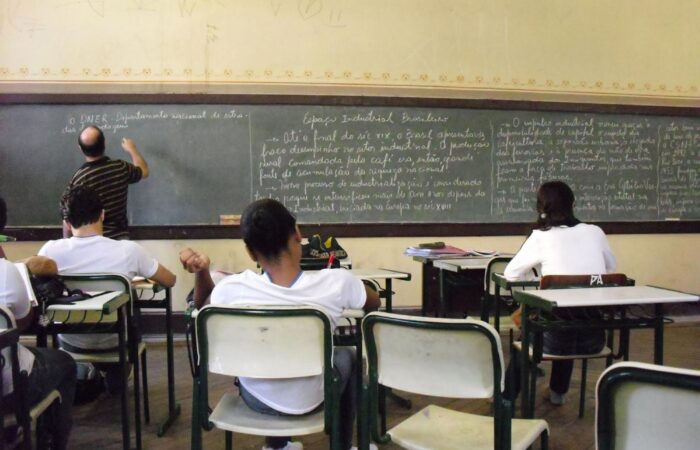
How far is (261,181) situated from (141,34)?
1437mm

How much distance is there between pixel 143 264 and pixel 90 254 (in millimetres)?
221

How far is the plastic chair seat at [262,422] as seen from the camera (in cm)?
158

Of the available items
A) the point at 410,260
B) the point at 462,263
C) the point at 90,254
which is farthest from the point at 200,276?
Result: the point at 410,260

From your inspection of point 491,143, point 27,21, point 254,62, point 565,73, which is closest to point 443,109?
point 491,143

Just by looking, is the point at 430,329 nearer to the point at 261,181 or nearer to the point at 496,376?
the point at 496,376

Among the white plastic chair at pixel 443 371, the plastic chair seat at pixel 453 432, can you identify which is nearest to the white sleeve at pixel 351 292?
the white plastic chair at pixel 443 371

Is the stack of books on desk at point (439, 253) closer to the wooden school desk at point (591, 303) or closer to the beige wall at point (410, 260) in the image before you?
the beige wall at point (410, 260)

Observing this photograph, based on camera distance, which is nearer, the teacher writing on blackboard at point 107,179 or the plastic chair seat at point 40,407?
the plastic chair seat at point 40,407

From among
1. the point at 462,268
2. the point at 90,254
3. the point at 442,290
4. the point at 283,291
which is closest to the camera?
the point at 283,291

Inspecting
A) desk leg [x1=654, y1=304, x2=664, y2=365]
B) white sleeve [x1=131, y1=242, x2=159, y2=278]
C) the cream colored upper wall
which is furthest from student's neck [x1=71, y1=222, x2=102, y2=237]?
desk leg [x1=654, y1=304, x2=664, y2=365]

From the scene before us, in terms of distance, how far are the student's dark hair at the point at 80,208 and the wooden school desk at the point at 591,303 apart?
1.82 m

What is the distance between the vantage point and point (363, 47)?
178 inches

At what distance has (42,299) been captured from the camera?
1928 millimetres

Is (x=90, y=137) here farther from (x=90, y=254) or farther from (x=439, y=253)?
(x=439, y=253)
